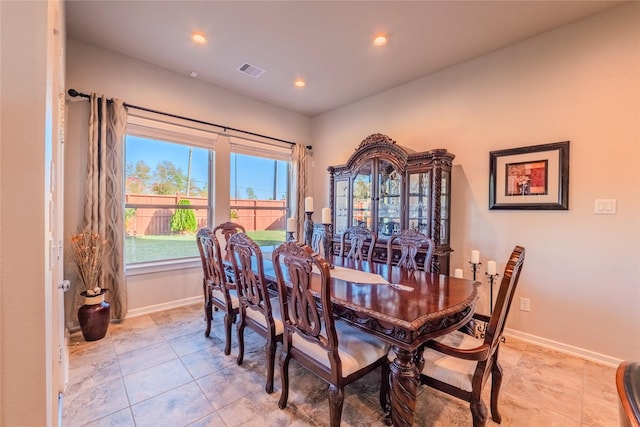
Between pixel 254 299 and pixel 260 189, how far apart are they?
2.69m

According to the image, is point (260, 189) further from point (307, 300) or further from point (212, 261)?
point (307, 300)

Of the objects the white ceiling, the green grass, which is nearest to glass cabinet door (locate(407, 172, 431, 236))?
the white ceiling

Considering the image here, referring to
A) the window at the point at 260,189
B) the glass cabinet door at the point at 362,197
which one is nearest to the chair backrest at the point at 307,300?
the glass cabinet door at the point at 362,197

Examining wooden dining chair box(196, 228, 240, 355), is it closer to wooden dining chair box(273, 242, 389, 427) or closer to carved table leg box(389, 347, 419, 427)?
wooden dining chair box(273, 242, 389, 427)

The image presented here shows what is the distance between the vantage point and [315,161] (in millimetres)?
4977

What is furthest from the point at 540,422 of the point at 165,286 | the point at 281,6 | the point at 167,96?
the point at 167,96

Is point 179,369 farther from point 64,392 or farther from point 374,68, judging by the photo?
point 374,68

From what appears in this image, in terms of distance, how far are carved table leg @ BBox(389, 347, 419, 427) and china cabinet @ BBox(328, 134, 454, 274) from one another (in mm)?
Result: 1687

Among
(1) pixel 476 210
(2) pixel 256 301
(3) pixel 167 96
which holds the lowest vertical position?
(2) pixel 256 301

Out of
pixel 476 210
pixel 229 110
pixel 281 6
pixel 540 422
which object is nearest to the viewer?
pixel 540 422

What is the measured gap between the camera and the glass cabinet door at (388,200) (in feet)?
11.0

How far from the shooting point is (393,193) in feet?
11.1

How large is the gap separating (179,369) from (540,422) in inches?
97.7

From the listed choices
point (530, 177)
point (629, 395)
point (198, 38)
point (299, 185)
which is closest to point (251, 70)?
point (198, 38)
